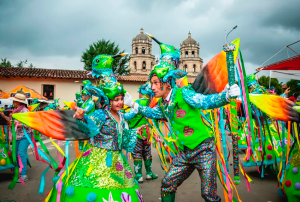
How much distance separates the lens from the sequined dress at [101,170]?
2.26 meters

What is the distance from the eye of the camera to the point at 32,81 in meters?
21.8

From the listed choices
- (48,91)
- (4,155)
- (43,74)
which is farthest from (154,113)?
(48,91)

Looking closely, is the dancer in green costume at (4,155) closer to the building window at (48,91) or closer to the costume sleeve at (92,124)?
the costume sleeve at (92,124)

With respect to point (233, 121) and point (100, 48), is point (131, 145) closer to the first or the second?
point (233, 121)

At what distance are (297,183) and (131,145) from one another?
209cm

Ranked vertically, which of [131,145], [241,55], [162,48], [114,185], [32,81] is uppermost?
[32,81]

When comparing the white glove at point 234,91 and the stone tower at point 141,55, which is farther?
the stone tower at point 141,55

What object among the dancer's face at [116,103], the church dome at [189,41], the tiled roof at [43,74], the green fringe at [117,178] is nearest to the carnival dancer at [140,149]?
the dancer's face at [116,103]

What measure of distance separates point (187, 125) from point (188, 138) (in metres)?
0.14

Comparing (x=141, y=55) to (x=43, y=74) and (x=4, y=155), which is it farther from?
(x=4, y=155)

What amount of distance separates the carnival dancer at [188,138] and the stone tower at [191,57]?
53500 mm

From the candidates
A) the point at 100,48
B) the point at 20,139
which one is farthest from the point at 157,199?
the point at 100,48

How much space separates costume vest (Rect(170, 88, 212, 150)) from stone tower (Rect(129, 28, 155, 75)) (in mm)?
50934

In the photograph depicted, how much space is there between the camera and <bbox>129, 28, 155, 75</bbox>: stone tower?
53531 millimetres
